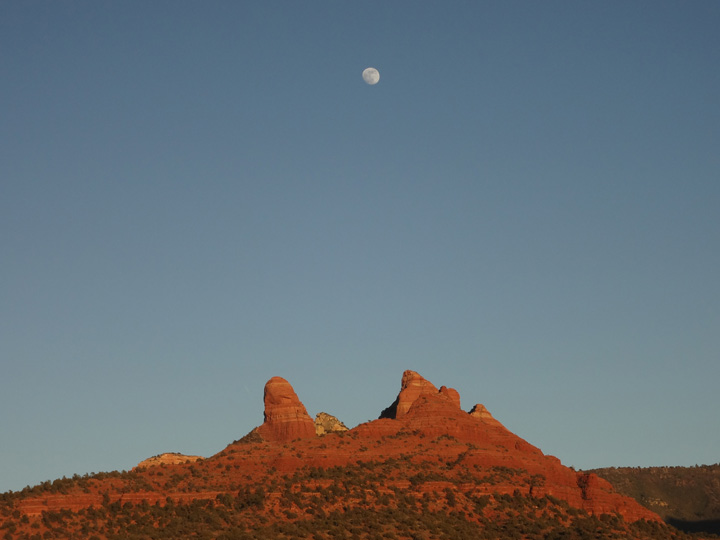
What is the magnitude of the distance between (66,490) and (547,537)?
45160 mm

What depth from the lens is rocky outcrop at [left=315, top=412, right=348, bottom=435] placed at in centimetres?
13882

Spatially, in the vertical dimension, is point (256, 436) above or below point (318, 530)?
above

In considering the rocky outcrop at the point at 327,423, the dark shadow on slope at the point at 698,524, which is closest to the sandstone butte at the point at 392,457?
the rocky outcrop at the point at 327,423

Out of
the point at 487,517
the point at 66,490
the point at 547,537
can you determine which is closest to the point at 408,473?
the point at 487,517

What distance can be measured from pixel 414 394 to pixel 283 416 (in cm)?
1645

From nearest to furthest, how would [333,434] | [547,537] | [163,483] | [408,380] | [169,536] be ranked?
[169,536]
[547,537]
[163,483]
[333,434]
[408,380]

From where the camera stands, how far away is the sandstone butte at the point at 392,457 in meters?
97.2

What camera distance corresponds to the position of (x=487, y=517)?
96375mm

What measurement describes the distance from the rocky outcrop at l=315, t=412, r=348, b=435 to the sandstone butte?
1433 centimetres

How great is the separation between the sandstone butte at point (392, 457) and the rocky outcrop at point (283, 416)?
0.40 feet

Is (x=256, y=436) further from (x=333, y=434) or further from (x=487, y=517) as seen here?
(x=487, y=517)

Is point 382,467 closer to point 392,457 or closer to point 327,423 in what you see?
point 392,457

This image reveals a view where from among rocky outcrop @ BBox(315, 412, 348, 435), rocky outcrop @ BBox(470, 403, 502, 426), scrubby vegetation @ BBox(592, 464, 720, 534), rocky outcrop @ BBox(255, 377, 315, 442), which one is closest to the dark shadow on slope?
scrubby vegetation @ BBox(592, 464, 720, 534)

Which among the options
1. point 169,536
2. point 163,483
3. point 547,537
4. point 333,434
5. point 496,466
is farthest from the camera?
point 333,434
